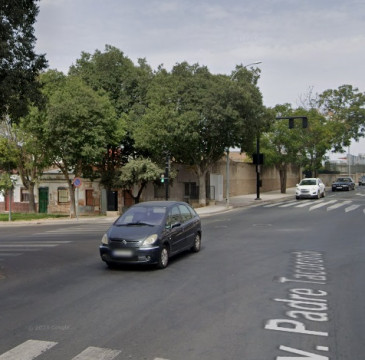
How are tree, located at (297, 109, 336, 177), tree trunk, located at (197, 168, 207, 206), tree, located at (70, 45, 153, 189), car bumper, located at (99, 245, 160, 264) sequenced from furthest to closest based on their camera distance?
tree, located at (297, 109, 336, 177)
tree trunk, located at (197, 168, 207, 206)
tree, located at (70, 45, 153, 189)
car bumper, located at (99, 245, 160, 264)

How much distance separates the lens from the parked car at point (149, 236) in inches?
393

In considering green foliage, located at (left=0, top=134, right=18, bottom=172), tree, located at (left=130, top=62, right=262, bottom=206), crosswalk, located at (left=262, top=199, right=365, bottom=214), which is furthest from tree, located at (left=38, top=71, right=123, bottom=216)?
crosswalk, located at (left=262, top=199, right=365, bottom=214)

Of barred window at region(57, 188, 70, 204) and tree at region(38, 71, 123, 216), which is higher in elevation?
tree at region(38, 71, 123, 216)

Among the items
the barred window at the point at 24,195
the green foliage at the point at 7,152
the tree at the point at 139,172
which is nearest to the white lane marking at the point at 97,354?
the tree at the point at 139,172

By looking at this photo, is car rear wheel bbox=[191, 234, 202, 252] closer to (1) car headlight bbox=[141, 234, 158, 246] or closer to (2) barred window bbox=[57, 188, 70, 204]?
(1) car headlight bbox=[141, 234, 158, 246]

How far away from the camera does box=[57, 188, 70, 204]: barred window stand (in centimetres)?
3728

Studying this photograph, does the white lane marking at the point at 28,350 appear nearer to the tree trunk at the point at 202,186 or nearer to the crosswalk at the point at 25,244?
the crosswalk at the point at 25,244

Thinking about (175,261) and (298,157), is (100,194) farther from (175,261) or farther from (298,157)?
(175,261)

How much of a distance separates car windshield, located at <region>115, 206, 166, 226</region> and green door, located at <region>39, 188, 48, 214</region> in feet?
93.0

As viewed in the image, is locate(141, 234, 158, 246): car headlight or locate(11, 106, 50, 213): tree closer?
locate(141, 234, 158, 246): car headlight

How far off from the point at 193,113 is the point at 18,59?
656 inches

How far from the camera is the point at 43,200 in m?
Answer: 38.1

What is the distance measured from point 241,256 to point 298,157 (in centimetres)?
3546

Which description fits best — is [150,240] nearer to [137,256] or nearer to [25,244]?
[137,256]
